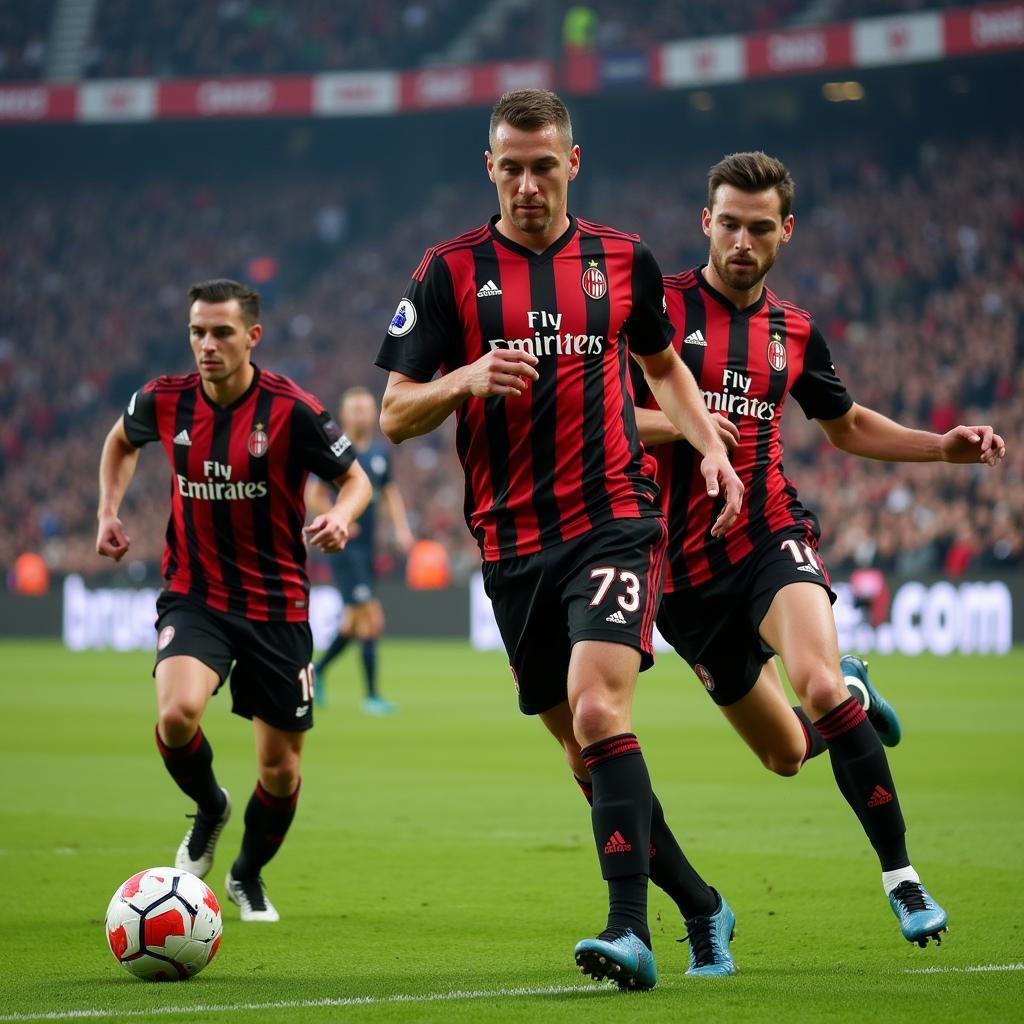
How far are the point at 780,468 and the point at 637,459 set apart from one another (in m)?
1.22

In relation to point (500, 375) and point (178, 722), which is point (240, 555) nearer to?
point (178, 722)

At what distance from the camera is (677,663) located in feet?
73.8

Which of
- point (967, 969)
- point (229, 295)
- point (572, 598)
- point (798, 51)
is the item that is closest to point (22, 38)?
point (798, 51)

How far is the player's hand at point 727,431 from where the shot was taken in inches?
213

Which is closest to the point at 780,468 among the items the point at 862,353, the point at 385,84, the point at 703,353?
the point at 703,353

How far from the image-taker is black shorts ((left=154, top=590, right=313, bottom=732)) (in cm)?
646

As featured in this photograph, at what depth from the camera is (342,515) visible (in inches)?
247

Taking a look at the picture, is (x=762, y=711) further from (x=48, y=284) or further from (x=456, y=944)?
(x=48, y=284)

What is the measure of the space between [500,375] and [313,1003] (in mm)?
1637

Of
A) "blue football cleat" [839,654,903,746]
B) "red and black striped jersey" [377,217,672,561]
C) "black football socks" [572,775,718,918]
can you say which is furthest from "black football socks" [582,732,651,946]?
"blue football cleat" [839,654,903,746]

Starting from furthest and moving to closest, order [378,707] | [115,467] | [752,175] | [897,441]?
[378,707]
[115,467]
[897,441]
[752,175]

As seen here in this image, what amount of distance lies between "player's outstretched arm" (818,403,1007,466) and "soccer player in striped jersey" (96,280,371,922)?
176cm

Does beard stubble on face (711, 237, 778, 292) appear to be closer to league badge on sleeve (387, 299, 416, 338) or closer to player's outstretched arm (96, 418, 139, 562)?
league badge on sleeve (387, 299, 416, 338)

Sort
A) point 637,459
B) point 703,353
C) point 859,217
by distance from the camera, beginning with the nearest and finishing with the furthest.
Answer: point 637,459 < point 703,353 < point 859,217
